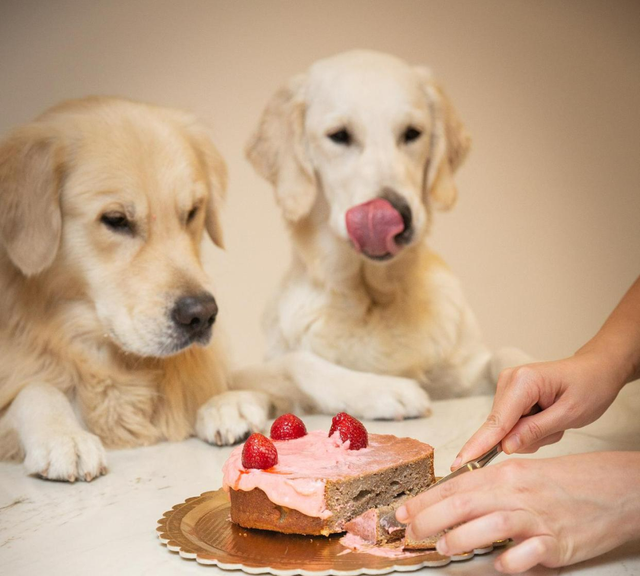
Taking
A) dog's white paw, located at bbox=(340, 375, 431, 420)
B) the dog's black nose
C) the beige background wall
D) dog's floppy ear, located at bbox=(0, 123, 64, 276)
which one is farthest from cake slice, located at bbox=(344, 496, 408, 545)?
the beige background wall

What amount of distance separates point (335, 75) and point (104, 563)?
5.48ft

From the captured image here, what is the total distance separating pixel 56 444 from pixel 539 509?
3.39ft

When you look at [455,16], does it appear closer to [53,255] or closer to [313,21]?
[313,21]


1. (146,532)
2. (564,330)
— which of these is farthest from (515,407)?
(564,330)

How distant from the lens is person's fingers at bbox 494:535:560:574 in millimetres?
890

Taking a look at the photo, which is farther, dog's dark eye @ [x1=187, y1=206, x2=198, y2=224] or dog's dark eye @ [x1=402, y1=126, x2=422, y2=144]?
dog's dark eye @ [x1=402, y1=126, x2=422, y2=144]

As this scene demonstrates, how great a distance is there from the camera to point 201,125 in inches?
87.0

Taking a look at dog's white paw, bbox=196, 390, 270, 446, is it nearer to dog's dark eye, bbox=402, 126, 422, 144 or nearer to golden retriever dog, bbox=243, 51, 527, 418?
golden retriever dog, bbox=243, 51, 527, 418

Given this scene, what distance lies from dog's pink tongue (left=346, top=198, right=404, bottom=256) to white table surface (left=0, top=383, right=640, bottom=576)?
494mm

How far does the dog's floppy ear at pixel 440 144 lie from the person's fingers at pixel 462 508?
1.61 meters

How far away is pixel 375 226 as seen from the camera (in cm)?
216

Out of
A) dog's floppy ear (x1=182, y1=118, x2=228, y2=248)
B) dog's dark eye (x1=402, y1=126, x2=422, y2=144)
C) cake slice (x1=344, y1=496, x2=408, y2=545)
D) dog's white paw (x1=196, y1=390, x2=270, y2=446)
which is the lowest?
dog's white paw (x1=196, y1=390, x2=270, y2=446)

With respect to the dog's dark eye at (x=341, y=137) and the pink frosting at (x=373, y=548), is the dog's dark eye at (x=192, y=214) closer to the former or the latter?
A: the dog's dark eye at (x=341, y=137)

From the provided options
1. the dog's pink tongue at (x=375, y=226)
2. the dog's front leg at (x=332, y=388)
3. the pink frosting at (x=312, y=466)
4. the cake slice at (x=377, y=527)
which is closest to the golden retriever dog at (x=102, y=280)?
the dog's front leg at (x=332, y=388)
